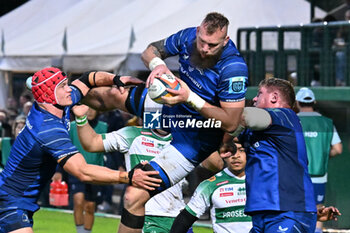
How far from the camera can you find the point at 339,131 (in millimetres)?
13422

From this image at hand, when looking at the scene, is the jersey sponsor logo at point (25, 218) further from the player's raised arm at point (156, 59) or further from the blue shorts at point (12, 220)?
the player's raised arm at point (156, 59)

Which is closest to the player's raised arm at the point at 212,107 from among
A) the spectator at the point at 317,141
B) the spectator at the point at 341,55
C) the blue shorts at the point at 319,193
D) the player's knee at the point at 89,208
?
the spectator at the point at 317,141

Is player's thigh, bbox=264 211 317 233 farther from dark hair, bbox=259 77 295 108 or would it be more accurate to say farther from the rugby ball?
the rugby ball

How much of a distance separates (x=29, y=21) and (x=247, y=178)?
15528 millimetres

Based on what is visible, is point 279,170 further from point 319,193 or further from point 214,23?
point 319,193

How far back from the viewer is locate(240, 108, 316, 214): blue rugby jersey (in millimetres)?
7578

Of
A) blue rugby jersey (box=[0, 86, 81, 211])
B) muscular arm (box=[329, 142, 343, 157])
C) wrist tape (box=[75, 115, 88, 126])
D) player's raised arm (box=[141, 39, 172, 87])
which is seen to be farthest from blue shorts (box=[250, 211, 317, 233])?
muscular arm (box=[329, 142, 343, 157])

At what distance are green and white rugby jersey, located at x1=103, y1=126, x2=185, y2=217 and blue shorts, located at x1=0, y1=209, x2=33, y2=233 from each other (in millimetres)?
1973

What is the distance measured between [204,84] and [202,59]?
9.0 inches

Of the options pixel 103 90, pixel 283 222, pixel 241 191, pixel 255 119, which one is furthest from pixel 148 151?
pixel 255 119

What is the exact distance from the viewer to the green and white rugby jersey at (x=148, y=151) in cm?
1004

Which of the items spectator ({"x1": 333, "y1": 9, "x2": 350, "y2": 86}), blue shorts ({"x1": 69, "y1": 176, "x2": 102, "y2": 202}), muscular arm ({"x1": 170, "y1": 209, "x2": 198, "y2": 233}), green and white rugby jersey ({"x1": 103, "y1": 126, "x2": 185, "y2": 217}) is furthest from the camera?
blue shorts ({"x1": 69, "y1": 176, "x2": 102, "y2": 202})

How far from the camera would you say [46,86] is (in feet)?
27.0

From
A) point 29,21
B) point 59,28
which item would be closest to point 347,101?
point 59,28
